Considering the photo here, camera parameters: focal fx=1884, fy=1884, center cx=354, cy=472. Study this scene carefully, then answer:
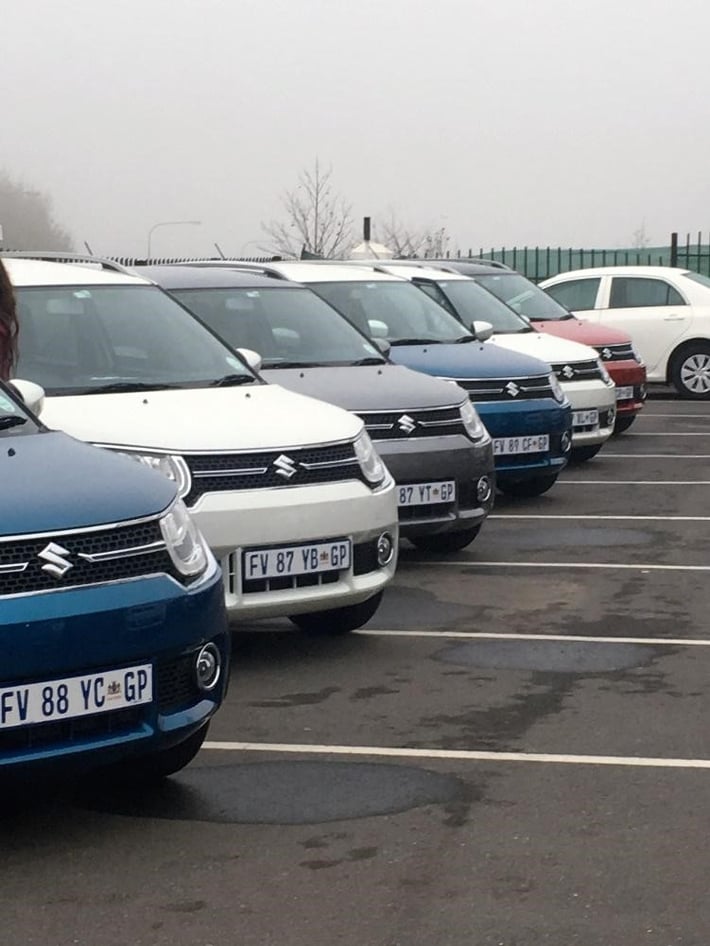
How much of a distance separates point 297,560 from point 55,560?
2.50 meters

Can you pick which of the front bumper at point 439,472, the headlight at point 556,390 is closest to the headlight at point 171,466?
the front bumper at point 439,472

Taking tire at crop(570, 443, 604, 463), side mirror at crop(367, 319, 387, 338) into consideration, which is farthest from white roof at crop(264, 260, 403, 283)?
tire at crop(570, 443, 604, 463)

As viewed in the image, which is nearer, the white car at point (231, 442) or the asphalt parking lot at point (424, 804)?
the asphalt parking lot at point (424, 804)

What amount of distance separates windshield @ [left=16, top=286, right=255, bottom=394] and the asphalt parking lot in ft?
4.18

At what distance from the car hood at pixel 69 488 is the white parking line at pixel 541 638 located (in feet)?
9.26

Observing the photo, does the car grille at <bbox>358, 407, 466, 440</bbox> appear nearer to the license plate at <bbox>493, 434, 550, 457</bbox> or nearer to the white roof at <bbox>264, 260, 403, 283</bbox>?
the license plate at <bbox>493, 434, 550, 457</bbox>

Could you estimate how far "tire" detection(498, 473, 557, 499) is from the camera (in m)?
13.6

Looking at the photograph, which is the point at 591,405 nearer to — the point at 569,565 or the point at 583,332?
the point at 583,332

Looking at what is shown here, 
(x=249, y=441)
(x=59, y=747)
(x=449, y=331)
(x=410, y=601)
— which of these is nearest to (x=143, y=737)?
A: (x=59, y=747)

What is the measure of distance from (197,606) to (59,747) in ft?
1.98

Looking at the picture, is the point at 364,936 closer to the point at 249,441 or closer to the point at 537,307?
the point at 249,441

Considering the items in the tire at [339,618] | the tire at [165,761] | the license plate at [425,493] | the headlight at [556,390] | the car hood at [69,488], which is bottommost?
the tire at [339,618]

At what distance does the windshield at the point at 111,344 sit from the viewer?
853cm

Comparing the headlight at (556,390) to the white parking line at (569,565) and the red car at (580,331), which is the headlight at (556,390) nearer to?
the white parking line at (569,565)
